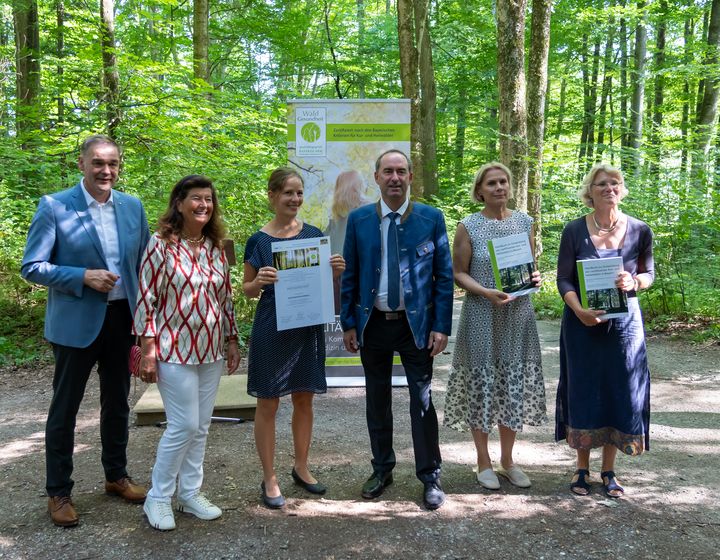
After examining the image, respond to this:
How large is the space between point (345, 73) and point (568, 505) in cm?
1759

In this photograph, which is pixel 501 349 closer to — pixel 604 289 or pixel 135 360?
pixel 604 289

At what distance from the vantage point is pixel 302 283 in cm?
348

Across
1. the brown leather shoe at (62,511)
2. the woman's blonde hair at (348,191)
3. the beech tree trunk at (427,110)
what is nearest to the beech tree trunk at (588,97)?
the beech tree trunk at (427,110)

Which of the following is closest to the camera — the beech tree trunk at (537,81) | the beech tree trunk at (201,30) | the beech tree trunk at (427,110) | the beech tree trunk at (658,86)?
the beech tree trunk at (537,81)

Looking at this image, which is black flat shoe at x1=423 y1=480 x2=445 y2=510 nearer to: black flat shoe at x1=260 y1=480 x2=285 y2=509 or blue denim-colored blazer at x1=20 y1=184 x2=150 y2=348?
black flat shoe at x1=260 y1=480 x2=285 y2=509

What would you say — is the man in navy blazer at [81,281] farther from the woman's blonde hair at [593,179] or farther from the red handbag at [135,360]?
the woman's blonde hair at [593,179]

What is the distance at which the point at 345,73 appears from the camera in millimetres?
18984

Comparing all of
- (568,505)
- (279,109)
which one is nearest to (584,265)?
(568,505)

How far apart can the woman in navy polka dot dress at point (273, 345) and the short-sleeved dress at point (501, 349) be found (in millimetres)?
955

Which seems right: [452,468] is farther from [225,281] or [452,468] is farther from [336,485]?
[225,281]

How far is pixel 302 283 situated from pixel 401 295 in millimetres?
608

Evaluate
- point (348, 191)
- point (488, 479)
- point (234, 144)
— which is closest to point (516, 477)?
point (488, 479)

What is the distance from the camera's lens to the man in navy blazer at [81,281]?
3.18 metres

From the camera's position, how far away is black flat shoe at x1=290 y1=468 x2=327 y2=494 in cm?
375
